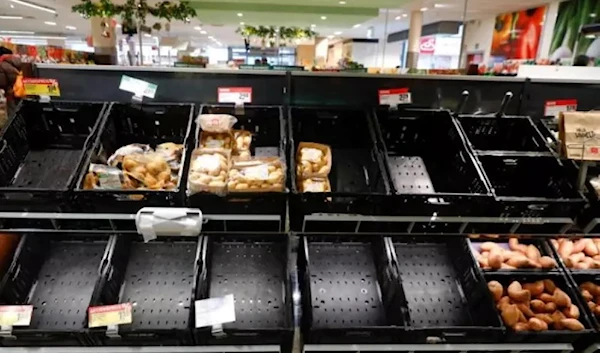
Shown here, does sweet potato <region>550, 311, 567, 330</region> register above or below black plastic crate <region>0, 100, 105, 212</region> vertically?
below

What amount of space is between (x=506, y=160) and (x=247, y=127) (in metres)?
1.18

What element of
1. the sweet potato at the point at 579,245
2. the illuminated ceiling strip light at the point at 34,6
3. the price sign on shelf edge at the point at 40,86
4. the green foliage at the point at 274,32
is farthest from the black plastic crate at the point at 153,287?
the green foliage at the point at 274,32

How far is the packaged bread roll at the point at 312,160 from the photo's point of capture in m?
1.75

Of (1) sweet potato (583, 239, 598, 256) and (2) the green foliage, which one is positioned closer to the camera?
(1) sweet potato (583, 239, 598, 256)

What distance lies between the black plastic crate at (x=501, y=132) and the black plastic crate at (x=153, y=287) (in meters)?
1.38

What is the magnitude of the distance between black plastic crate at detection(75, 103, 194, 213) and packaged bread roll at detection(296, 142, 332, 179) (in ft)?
1.56

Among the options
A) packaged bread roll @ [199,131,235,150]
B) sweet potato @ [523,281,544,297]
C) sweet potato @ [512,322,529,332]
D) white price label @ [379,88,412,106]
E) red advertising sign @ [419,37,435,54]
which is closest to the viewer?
sweet potato @ [512,322,529,332]

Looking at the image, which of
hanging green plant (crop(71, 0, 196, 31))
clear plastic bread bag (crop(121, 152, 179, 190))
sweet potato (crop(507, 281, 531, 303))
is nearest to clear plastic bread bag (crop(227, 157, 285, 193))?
clear plastic bread bag (crop(121, 152, 179, 190))

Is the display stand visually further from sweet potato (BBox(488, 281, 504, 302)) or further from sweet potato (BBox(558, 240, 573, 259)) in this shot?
sweet potato (BBox(558, 240, 573, 259))

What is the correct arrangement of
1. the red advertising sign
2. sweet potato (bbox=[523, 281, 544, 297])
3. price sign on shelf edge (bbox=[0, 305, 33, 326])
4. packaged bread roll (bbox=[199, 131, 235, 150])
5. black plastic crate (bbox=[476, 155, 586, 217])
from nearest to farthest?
price sign on shelf edge (bbox=[0, 305, 33, 326]), black plastic crate (bbox=[476, 155, 586, 217]), sweet potato (bbox=[523, 281, 544, 297]), packaged bread roll (bbox=[199, 131, 235, 150]), the red advertising sign

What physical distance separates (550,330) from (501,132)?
93 cm

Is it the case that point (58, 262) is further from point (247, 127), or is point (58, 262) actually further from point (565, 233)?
point (565, 233)

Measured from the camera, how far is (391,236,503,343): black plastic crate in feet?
4.77

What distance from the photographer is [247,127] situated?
200 centimetres
